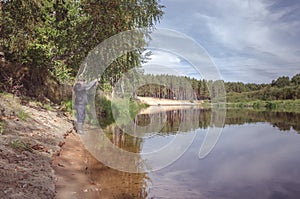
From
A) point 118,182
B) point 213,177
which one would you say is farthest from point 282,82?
point 118,182

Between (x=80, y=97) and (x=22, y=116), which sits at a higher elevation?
(x=80, y=97)

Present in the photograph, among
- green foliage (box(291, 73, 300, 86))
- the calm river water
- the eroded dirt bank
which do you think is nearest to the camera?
the eroded dirt bank

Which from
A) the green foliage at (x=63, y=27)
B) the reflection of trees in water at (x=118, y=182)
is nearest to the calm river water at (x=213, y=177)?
the reflection of trees in water at (x=118, y=182)

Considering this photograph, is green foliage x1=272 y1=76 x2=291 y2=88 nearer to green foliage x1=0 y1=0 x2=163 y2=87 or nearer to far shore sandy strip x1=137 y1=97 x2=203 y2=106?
far shore sandy strip x1=137 y1=97 x2=203 y2=106

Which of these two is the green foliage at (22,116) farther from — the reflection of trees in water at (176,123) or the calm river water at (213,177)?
the reflection of trees in water at (176,123)

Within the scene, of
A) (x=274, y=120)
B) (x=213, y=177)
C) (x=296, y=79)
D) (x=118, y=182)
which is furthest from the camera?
(x=296, y=79)

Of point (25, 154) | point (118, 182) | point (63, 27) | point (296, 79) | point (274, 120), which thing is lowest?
point (274, 120)

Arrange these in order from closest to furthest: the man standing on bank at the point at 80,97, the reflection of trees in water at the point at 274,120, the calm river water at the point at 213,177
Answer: the calm river water at the point at 213,177
the man standing on bank at the point at 80,97
the reflection of trees in water at the point at 274,120

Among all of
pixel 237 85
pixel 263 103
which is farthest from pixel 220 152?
pixel 237 85

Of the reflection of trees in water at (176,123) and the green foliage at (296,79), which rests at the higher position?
the green foliage at (296,79)

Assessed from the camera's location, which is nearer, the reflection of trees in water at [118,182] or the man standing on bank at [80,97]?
the reflection of trees in water at [118,182]

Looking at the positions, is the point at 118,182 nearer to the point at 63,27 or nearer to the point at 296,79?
the point at 63,27

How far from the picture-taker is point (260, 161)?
12266mm

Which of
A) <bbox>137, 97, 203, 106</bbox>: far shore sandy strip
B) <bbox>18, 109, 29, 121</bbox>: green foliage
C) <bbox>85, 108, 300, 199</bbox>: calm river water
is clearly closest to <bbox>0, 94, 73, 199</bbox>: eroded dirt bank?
<bbox>18, 109, 29, 121</bbox>: green foliage
